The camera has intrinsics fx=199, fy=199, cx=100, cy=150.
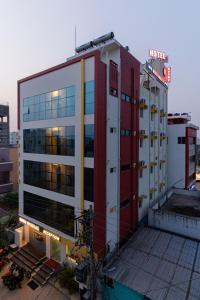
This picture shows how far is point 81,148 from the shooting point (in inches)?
762

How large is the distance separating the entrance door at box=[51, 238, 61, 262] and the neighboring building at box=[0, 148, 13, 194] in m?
22.1

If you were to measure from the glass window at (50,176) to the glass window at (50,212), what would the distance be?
1575mm

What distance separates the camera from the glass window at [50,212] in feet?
68.4

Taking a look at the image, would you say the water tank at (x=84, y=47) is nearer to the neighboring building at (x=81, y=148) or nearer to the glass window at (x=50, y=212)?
the neighboring building at (x=81, y=148)

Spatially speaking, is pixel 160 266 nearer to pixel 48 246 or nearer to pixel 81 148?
pixel 48 246

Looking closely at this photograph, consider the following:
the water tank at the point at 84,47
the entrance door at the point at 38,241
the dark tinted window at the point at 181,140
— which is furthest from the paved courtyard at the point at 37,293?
the dark tinted window at the point at 181,140

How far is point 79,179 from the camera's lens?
64.3 feet

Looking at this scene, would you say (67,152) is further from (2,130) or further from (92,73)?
(2,130)

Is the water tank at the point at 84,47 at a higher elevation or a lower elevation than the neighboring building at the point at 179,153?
higher

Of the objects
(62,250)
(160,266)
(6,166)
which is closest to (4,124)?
(6,166)

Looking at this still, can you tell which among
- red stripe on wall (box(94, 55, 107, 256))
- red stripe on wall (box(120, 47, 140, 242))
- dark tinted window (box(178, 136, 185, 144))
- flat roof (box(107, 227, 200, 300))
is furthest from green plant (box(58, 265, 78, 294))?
dark tinted window (box(178, 136, 185, 144))

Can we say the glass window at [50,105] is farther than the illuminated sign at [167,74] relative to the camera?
No

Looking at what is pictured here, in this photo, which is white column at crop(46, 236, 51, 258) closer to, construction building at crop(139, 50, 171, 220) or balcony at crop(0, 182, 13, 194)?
construction building at crop(139, 50, 171, 220)

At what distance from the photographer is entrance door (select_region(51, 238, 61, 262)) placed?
22831 mm
